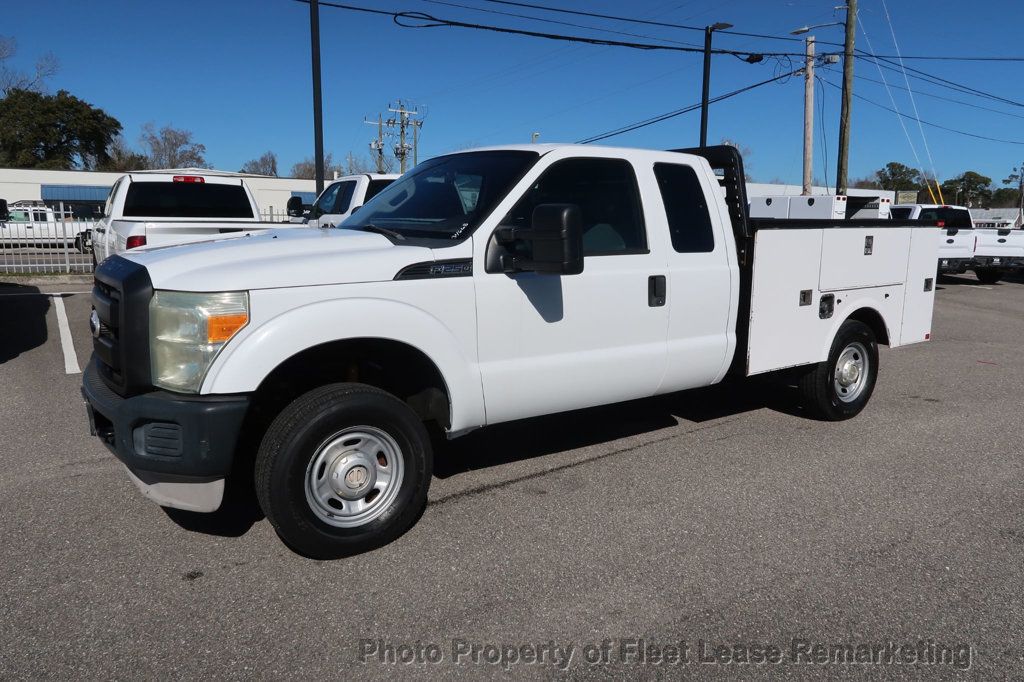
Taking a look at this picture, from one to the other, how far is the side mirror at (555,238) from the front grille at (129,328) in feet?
5.84

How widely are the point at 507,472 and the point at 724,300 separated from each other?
182 cm

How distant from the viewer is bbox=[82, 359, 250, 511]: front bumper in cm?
327

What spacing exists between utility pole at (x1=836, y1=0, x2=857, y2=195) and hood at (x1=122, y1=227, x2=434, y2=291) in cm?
2234

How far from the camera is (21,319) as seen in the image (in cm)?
1060

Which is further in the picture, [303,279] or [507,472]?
[507,472]

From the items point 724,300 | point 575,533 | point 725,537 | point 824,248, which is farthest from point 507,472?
point 824,248

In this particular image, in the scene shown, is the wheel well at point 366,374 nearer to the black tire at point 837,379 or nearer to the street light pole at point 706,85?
the black tire at point 837,379

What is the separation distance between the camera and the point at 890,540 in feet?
13.1

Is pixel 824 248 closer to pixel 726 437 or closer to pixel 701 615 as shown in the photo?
pixel 726 437

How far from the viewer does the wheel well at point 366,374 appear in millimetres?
3791

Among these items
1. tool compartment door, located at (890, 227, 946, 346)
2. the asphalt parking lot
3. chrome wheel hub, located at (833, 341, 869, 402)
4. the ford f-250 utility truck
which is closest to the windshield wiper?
the ford f-250 utility truck

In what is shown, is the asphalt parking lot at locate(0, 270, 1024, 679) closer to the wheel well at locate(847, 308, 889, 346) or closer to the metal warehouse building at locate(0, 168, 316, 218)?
the wheel well at locate(847, 308, 889, 346)

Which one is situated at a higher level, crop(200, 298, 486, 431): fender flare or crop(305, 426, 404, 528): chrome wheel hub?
crop(200, 298, 486, 431): fender flare

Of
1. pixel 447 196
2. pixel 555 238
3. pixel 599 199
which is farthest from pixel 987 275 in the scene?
pixel 555 238
